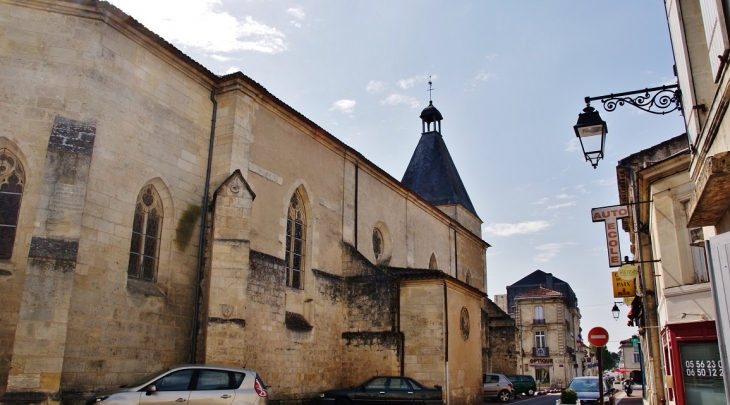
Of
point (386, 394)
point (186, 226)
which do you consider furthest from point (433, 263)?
point (186, 226)

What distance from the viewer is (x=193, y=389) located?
908 centimetres

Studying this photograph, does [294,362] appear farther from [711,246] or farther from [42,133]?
[711,246]

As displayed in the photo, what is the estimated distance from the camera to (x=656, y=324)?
46.6ft

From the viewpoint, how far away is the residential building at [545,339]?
42509mm

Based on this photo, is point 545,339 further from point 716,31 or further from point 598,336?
point 716,31

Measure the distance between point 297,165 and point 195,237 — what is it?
433 cm

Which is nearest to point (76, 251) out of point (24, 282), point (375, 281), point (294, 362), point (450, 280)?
point (24, 282)

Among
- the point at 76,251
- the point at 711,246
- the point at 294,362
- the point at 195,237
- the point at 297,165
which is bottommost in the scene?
the point at 294,362

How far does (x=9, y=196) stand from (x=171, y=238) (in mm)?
3198

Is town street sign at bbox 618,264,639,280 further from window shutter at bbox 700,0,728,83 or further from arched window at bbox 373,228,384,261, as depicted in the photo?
arched window at bbox 373,228,384,261

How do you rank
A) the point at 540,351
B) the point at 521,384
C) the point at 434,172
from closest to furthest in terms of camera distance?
the point at 521,384 < the point at 434,172 < the point at 540,351

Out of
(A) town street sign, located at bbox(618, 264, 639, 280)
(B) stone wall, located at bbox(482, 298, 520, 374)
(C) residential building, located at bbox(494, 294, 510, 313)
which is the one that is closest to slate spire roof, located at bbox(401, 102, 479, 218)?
(B) stone wall, located at bbox(482, 298, 520, 374)

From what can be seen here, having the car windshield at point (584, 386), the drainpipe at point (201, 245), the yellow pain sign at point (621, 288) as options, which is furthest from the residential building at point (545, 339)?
the drainpipe at point (201, 245)

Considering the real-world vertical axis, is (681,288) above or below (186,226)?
below
